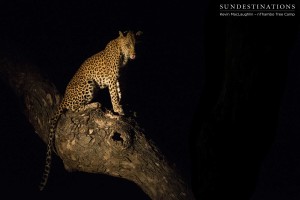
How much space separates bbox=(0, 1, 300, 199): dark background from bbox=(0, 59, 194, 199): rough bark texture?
1.39m

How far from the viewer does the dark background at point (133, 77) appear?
544 cm

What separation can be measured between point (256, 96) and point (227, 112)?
0.37 ft

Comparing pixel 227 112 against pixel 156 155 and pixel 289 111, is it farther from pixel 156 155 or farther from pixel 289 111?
pixel 289 111

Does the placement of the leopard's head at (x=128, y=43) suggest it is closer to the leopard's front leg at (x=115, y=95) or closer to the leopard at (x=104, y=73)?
the leopard at (x=104, y=73)

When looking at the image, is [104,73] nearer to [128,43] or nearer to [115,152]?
[128,43]

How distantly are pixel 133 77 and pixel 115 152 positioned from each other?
2.17 meters

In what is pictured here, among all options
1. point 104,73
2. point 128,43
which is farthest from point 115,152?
point 128,43

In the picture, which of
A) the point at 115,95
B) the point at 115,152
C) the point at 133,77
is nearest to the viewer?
the point at 115,152

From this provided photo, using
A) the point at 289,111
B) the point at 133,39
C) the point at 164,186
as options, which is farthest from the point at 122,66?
the point at 289,111

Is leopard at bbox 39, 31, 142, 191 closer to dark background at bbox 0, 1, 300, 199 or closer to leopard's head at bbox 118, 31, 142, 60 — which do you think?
leopard's head at bbox 118, 31, 142, 60

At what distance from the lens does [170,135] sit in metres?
A: 5.68

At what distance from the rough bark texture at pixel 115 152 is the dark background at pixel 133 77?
139cm

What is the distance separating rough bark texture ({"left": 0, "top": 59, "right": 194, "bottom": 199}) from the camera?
11.9 feet

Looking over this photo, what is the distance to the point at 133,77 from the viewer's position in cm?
569
